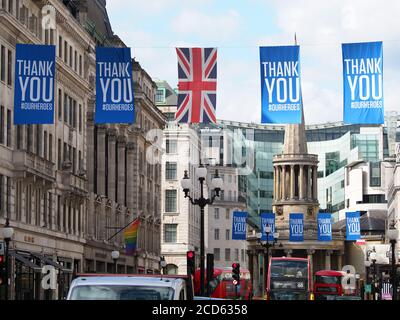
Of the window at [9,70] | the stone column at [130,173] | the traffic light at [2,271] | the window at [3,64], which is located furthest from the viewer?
the stone column at [130,173]

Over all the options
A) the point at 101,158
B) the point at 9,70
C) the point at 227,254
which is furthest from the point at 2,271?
the point at 227,254

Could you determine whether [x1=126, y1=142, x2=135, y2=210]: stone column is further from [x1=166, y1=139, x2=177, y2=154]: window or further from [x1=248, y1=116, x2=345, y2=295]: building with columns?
[x1=248, y1=116, x2=345, y2=295]: building with columns

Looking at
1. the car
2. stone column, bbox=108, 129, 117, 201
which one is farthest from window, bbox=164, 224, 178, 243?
the car

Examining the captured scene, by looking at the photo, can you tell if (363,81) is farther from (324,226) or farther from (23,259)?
(324,226)

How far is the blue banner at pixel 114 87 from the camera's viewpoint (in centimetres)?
4462

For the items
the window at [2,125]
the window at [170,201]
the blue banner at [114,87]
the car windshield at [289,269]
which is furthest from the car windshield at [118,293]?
the window at [170,201]

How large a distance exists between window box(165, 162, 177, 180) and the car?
409ft

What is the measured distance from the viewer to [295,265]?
7606cm

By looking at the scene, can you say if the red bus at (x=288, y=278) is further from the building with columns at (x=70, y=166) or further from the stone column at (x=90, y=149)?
the stone column at (x=90, y=149)

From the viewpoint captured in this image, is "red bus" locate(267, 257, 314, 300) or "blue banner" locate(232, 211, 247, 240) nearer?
"red bus" locate(267, 257, 314, 300)

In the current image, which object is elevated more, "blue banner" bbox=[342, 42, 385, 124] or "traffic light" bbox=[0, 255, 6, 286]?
"blue banner" bbox=[342, 42, 385, 124]

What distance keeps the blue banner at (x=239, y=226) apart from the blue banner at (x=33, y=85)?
49126 millimetres

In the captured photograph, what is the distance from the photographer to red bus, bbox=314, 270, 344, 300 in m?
90.7

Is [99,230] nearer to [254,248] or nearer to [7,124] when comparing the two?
[7,124]
